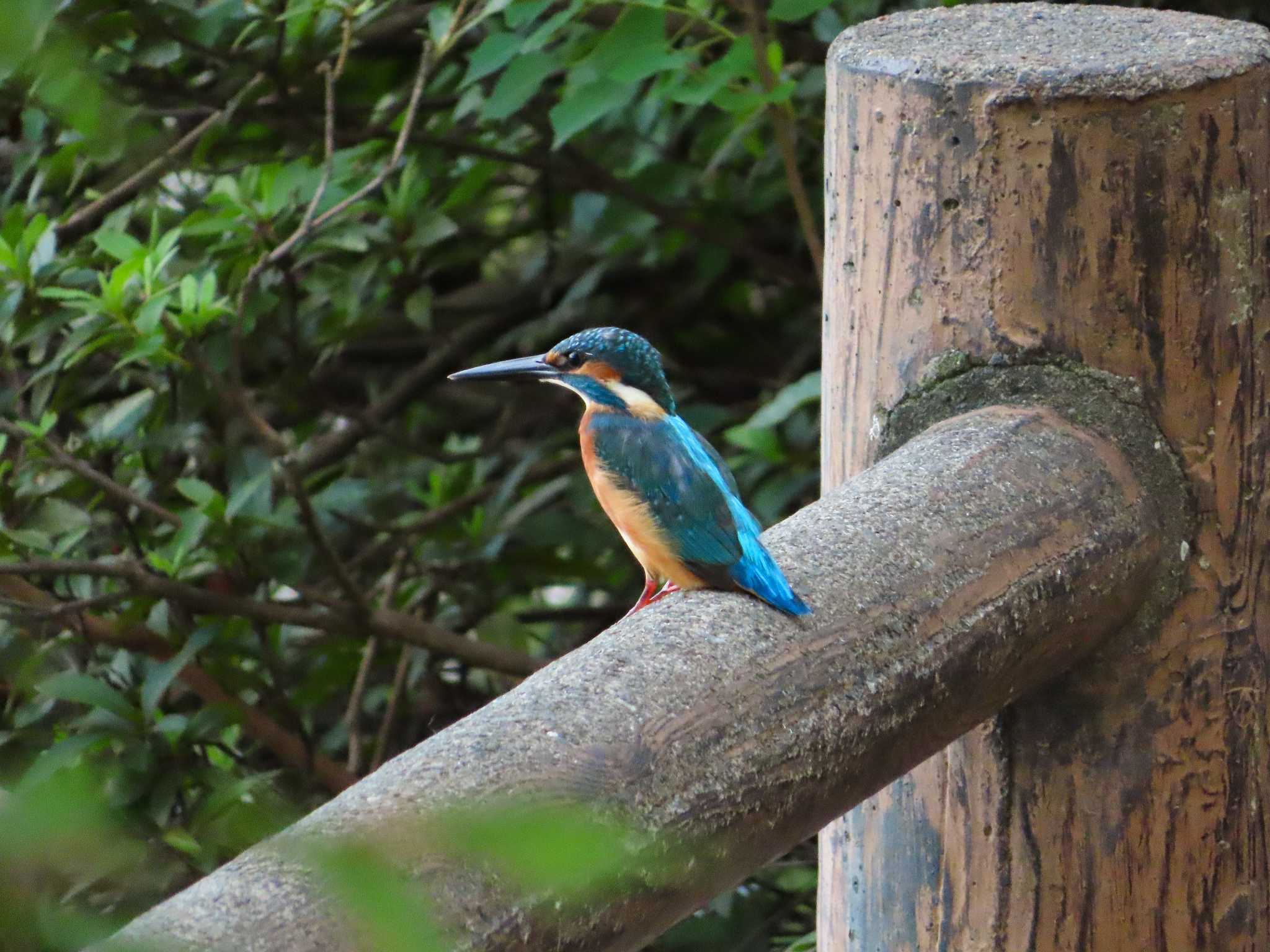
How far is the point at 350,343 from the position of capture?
3215mm

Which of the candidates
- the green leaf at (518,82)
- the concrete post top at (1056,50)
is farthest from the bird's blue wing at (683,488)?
the green leaf at (518,82)

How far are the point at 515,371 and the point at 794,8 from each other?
A: 81cm

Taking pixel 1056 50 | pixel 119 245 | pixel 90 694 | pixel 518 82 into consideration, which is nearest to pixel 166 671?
pixel 90 694

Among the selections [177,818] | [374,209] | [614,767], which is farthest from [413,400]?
[614,767]

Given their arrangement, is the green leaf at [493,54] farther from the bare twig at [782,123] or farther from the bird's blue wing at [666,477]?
the bird's blue wing at [666,477]

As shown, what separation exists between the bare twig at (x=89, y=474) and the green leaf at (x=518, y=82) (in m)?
0.81

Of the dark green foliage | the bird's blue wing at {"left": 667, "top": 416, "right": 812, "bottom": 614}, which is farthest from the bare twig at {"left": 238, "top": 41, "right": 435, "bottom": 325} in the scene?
the bird's blue wing at {"left": 667, "top": 416, "right": 812, "bottom": 614}

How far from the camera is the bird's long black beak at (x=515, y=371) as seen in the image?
1539 millimetres

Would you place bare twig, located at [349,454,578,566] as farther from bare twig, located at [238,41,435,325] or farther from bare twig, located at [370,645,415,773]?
bare twig, located at [238,41,435,325]

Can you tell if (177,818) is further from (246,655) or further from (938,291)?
(938,291)

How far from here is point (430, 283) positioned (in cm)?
346

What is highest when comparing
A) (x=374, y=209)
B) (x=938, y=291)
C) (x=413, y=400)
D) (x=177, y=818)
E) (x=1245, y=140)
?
(x=1245, y=140)

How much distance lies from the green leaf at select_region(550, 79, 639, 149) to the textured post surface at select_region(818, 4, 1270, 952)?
68cm

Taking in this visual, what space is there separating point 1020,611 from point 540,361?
1.91 feet
